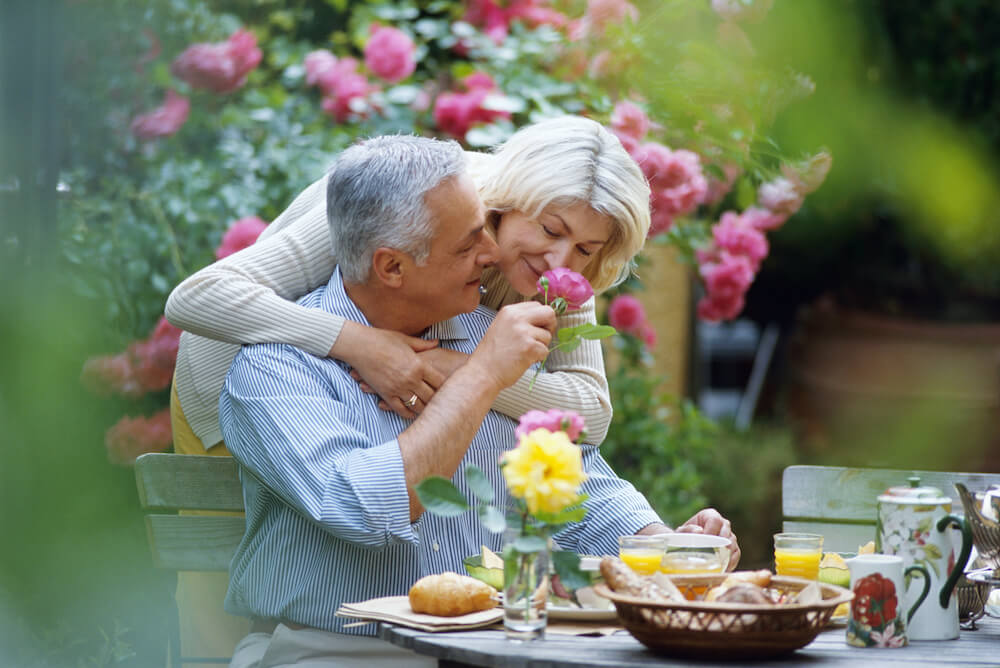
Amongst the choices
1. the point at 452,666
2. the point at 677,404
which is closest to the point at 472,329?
the point at 452,666

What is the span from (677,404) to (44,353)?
2.33 metres

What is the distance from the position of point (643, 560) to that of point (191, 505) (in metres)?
1.14

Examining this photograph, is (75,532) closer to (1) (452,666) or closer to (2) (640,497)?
(2) (640,497)

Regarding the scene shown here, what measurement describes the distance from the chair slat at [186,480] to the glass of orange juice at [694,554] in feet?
3.32

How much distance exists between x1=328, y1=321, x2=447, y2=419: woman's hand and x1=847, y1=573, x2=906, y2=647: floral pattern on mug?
2.75ft

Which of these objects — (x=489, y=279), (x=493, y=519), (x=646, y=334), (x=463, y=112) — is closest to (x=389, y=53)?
(x=463, y=112)

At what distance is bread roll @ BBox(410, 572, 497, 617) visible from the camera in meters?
1.85

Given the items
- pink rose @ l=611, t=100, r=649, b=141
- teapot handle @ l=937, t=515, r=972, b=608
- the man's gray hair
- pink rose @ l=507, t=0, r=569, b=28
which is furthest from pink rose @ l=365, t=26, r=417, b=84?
teapot handle @ l=937, t=515, r=972, b=608

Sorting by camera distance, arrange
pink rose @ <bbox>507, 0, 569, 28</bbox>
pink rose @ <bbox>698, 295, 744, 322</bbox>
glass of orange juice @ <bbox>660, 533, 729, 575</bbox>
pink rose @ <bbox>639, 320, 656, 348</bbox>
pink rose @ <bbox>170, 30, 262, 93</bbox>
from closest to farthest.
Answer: glass of orange juice @ <bbox>660, 533, 729, 575</bbox>
pink rose @ <bbox>170, 30, 262, 93</bbox>
pink rose @ <bbox>698, 295, 744, 322</bbox>
pink rose @ <bbox>639, 320, 656, 348</bbox>
pink rose @ <bbox>507, 0, 569, 28</bbox>

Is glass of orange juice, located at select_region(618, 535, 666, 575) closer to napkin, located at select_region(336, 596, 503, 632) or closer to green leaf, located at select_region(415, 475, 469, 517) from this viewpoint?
napkin, located at select_region(336, 596, 503, 632)

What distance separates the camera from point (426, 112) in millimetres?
4102

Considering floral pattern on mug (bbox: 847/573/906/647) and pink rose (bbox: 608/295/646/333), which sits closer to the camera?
floral pattern on mug (bbox: 847/573/906/647)

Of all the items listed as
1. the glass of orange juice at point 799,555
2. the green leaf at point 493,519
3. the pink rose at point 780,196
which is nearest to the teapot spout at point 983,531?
the glass of orange juice at point 799,555

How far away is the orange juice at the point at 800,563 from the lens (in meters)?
2.03
